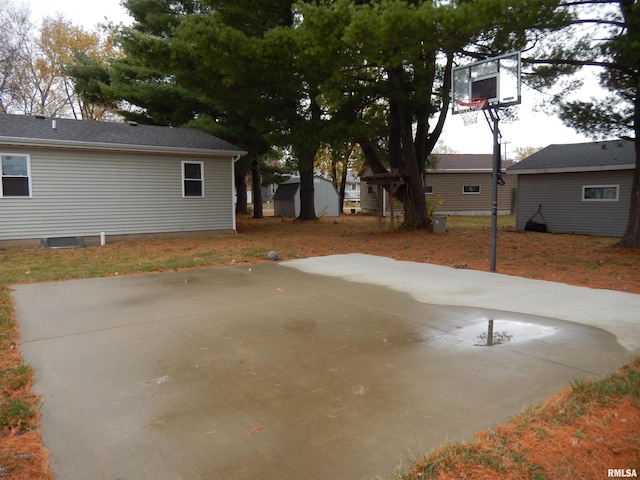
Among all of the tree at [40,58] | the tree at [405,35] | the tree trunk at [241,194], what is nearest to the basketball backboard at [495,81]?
the tree at [405,35]

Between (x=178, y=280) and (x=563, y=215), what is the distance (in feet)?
48.6

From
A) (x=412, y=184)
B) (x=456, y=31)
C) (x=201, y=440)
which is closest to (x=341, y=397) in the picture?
(x=201, y=440)

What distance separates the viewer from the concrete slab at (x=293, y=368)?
2.44 metres

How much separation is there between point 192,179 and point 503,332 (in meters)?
12.2

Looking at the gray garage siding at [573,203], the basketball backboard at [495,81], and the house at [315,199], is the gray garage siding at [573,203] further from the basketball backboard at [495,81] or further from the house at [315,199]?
the house at [315,199]

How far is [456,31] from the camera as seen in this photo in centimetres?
801

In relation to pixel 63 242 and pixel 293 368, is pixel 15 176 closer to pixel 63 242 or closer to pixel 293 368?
pixel 63 242

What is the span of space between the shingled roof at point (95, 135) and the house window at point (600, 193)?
1250 centimetres

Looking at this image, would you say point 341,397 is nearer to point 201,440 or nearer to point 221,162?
point 201,440

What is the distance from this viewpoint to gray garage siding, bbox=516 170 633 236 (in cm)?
1483

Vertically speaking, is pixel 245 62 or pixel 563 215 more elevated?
pixel 245 62

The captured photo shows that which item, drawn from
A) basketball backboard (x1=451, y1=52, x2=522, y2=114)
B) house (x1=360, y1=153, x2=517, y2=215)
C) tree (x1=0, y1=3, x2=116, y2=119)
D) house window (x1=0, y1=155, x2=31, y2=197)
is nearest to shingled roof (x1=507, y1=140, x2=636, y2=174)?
basketball backboard (x1=451, y1=52, x2=522, y2=114)

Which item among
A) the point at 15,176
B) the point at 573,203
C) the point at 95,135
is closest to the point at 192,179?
the point at 95,135

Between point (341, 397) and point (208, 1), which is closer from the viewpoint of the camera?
point (341, 397)
